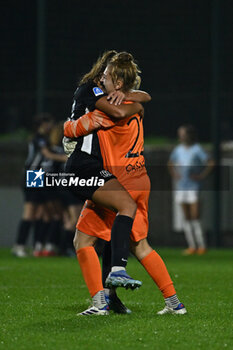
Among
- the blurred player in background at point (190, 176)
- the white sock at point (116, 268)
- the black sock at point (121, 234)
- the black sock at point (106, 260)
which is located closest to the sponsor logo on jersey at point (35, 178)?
the black sock at point (106, 260)

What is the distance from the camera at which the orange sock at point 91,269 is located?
19.1 feet

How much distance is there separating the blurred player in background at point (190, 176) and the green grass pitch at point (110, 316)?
11.7 ft

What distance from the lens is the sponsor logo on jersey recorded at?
19.9ft

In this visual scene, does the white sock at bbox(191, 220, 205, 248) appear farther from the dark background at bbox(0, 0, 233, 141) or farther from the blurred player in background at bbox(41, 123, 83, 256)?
the blurred player in background at bbox(41, 123, 83, 256)

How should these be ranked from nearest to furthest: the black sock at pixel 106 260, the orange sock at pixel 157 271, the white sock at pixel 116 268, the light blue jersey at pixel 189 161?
the white sock at pixel 116 268
the orange sock at pixel 157 271
the black sock at pixel 106 260
the light blue jersey at pixel 189 161

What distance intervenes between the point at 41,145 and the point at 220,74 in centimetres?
406

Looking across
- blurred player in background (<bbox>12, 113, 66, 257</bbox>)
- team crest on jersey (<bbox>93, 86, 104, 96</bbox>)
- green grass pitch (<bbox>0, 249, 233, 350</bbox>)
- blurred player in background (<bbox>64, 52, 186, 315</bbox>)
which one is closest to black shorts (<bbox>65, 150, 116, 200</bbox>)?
blurred player in background (<bbox>64, 52, 186, 315</bbox>)

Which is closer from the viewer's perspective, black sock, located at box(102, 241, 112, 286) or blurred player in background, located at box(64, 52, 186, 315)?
blurred player in background, located at box(64, 52, 186, 315)

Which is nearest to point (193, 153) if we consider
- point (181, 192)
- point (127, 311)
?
point (181, 192)

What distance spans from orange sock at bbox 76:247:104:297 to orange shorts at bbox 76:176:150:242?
140mm

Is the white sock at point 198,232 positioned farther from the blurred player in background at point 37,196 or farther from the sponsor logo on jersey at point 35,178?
the sponsor logo on jersey at point 35,178

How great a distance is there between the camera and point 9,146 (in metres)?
15.2

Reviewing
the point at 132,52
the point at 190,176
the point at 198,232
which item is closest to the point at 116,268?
the point at 198,232

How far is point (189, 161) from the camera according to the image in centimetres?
1392
